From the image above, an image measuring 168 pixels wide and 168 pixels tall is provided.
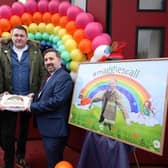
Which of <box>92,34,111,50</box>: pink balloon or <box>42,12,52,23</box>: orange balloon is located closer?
<box>92,34,111,50</box>: pink balloon

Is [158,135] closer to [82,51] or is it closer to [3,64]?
[82,51]

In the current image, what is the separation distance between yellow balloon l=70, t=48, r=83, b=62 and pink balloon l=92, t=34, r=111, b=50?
0.48ft

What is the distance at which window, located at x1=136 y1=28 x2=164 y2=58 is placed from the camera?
3.23 metres

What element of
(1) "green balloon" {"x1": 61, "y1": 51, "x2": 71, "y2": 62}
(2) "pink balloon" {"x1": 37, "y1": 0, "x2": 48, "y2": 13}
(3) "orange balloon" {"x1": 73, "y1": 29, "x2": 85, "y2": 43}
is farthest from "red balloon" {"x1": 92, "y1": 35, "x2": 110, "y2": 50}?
(2) "pink balloon" {"x1": 37, "y1": 0, "x2": 48, "y2": 13}

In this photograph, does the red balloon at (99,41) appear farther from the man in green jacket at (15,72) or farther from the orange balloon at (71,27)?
the man in green jacket at (15,72)

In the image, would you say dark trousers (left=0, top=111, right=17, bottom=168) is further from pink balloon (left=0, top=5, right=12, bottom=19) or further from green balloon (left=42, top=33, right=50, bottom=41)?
pink balloon (left=0, top=5, right=12, bottom=19)

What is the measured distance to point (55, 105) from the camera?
8.33 ft

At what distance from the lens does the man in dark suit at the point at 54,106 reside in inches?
100

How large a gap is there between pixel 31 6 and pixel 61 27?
1.33 feet

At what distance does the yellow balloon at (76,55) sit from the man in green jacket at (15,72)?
0.95 feet

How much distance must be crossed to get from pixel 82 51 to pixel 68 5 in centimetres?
53

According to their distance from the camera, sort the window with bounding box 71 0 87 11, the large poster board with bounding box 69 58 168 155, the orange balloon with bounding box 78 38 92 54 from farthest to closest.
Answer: the window with bounding box 71 0 87 11
the orange balloon with bounding box 78 38 92 54
the large poster board with bounding box 69 58 168 155

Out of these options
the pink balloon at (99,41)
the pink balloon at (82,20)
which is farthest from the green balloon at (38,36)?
the pink balloon at (99,41)

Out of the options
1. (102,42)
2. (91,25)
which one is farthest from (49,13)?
(102,42)
